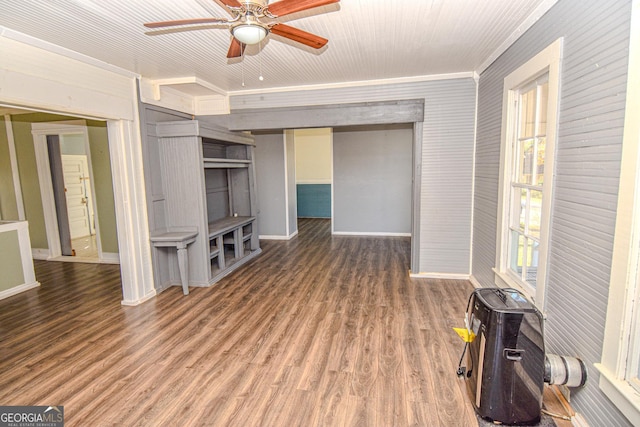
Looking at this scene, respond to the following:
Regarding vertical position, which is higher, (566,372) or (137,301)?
(566,372)

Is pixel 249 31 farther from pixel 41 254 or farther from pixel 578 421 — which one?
pixel 41 254

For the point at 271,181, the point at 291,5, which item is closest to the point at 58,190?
the point at 271,181

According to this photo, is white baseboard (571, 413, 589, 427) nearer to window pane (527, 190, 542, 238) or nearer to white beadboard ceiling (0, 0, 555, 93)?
window pane (527, 190, 542, 238)

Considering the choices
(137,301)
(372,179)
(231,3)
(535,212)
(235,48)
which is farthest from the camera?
(372,179)

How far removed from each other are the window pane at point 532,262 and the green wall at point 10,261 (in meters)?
5.67

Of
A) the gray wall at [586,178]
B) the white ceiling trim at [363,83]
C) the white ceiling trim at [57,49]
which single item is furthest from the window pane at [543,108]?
the white ceiling trim at [57,49]

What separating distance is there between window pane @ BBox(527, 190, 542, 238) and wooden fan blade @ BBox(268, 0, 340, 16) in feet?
6.86

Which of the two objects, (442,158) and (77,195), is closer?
(442,158)

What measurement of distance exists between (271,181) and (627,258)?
5.82 m

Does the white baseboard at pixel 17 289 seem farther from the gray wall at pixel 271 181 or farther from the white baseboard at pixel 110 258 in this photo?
the gray wall at pixel 271 181

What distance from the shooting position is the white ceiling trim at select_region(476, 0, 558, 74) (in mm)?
2180

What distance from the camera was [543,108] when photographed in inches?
93.0

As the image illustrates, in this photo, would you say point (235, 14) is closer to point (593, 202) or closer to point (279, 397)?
point (593, 202)

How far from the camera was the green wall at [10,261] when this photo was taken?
12.6ft
